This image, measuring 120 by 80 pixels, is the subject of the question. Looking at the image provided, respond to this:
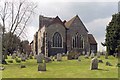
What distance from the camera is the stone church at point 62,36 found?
55625 mm

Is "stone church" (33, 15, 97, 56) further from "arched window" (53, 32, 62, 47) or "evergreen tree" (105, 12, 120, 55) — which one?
"evergreen tree" (105, 12, 120, 55)

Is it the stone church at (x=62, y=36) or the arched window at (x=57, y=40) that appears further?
the arched window at (x=57, y=40)

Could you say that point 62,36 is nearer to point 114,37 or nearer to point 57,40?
point 57,40

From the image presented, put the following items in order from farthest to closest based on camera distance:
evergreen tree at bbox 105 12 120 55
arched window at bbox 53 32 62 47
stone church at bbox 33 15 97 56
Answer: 1. arched window at bbox 53 32 62 47
2. stone church at bbox 33 15 97 56
3. evergreen tree at bbox 105 12 120 55

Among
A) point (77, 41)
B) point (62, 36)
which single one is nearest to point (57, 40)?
point (62, 36)

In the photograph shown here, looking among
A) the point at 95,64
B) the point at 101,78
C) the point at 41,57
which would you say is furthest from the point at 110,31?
the point at 101,78

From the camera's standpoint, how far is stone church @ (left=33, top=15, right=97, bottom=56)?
182 ft

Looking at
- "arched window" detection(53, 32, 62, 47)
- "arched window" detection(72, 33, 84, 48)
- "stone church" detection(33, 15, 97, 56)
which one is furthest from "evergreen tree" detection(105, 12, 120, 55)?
"arched window" detection(53, 32, 62, 47)

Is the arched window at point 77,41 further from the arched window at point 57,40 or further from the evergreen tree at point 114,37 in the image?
the evergreen tree at point 114,37

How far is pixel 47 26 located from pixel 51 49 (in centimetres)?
505

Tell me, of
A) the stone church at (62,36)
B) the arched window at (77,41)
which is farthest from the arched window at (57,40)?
the arched window at (77,41)

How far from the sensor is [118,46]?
130ft

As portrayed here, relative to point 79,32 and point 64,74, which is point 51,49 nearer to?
point 79,32

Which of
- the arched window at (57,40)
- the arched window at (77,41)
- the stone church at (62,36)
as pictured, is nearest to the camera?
the stone church at (62,36)
